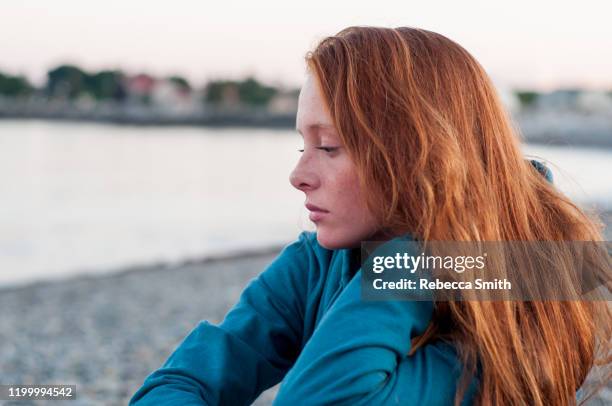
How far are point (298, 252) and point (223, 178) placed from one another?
3933 centimetres

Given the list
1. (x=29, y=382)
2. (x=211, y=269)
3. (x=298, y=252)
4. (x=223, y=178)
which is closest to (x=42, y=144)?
(x=223, y=178)

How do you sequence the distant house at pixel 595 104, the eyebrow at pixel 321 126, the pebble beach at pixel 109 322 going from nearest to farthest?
the eyebrow at pixel 321 126 < the pebble beach at pixel 109 322 < the distant house at pixel 595 104

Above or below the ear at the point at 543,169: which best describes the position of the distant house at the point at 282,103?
below

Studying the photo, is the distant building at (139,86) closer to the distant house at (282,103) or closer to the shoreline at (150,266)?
the distant house at (282,103)

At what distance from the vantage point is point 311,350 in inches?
48.9

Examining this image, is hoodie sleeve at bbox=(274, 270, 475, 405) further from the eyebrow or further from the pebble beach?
the pebble beach

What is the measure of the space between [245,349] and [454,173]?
0.56 metres

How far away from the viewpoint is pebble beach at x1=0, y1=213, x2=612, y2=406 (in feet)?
19.9

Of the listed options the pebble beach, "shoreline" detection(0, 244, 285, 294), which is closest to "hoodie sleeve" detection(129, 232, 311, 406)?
the pebble beach

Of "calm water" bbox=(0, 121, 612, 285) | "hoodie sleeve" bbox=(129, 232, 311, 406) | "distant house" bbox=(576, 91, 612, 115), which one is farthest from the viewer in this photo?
"distant house" bbox=(576, 91, 612, 115)

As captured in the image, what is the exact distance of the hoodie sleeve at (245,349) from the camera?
4.85ft

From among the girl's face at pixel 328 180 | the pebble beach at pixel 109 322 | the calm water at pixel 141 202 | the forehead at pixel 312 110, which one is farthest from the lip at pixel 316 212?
the pebble beach at pixel 109 322

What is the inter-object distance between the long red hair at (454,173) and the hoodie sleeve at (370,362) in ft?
0.11

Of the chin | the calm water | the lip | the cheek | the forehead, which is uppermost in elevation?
the forehead
